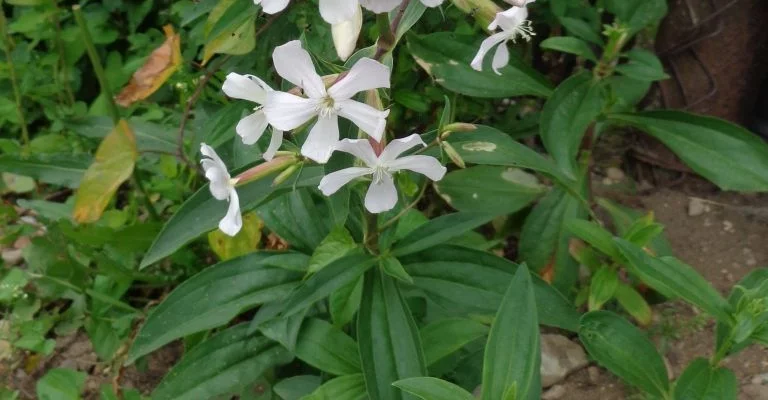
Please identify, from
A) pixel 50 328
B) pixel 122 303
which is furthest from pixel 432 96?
pixel 50 328

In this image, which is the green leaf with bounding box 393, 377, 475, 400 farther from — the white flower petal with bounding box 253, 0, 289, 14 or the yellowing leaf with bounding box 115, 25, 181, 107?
the yellowing leaf with bounding box 115, 25, 181, 107

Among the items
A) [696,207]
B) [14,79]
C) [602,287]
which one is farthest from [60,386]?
[696,207]

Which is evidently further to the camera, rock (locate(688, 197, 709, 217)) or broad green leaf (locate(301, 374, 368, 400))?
rock (locate(688, 197, 709, 217))

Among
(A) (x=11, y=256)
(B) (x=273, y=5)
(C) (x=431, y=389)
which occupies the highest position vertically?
(B) (x=273, y=5)

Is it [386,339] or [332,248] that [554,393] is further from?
[332,248]

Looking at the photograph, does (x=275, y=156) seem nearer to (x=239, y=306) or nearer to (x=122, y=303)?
(x=239, y=306)

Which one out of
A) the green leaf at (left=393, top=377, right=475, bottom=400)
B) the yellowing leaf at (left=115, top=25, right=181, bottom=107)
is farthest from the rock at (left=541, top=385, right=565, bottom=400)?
the yellowing leaf at (left=115, top=25, right=181, bottom=107)

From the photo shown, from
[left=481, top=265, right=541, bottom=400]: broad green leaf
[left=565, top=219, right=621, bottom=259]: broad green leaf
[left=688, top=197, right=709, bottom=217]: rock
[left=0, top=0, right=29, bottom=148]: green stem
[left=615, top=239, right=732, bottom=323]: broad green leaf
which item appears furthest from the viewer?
[left=688, top=197, right=709, bottom=217]: rock
